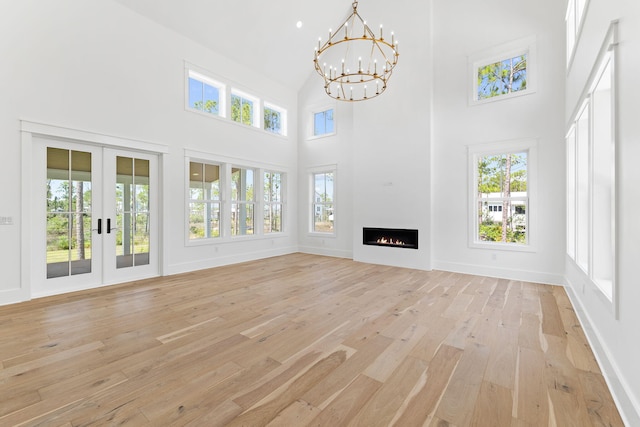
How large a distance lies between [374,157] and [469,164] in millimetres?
1940

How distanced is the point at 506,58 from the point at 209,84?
5857 mm

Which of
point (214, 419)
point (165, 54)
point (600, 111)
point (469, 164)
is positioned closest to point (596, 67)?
point (600, 111)

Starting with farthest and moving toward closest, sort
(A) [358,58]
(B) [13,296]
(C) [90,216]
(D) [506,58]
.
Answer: (A) [358,58] < (D) [506,58] < (C) [90,216] < (B) [13,296]

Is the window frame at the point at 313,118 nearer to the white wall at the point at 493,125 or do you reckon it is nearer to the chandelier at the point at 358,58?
the chandelier at the point at 358,58

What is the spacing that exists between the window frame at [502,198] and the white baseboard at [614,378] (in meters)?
2.14

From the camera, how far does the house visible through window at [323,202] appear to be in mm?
7680

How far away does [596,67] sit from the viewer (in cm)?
250

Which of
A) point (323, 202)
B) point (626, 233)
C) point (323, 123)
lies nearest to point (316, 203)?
point (323, 202)

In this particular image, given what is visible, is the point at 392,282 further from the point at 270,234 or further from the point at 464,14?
the point at 464,14

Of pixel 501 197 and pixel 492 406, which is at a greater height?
pixel 501 197

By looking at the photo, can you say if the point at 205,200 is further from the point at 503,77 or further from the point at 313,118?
the point at 503,77

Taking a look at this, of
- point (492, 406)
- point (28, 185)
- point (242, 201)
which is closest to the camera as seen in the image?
point (492, 406)

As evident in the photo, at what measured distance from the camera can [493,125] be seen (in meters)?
5.27

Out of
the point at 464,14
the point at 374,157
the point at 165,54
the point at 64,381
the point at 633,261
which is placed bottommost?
the point at 64,381
